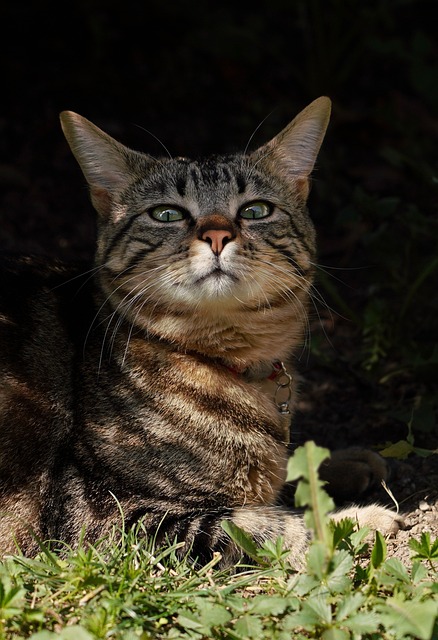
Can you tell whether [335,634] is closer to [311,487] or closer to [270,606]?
[270,606]

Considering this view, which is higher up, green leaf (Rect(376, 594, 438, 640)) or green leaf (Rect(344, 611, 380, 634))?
green leaf (Rect(376, 594, 438, 640))

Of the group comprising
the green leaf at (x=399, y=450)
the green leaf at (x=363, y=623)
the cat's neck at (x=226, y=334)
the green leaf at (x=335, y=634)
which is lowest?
the green leaf at (x=335, y=634)

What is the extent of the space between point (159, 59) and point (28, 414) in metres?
3.98

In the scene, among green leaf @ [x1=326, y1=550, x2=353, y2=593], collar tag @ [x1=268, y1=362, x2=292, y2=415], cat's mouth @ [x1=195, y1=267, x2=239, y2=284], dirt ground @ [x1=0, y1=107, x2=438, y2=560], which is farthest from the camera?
dirt ground @ [x1=0, y1=107, x2=438, y2=560]

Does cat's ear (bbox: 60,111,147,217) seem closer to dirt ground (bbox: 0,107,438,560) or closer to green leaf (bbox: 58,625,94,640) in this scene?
dirt ground (bbox: 0,107,438,560)

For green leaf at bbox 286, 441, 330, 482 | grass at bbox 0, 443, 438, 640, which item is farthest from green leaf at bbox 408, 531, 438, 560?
green leaf at bbox 286, 441, 330, 482

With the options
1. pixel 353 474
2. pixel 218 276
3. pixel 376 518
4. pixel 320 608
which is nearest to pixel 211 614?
pixel 320 608

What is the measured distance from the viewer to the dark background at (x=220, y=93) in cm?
518

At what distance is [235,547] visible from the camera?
2.71 meters

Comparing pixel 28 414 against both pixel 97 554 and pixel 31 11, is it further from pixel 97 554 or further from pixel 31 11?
pixel 31 11

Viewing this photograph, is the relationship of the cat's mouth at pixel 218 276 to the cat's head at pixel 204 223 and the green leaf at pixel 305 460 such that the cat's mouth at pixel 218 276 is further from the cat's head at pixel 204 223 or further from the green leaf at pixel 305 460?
the green leaf at pixel 305 460

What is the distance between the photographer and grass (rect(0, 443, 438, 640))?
2.11 meters

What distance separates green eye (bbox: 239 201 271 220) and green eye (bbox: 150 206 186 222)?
0.22 metres

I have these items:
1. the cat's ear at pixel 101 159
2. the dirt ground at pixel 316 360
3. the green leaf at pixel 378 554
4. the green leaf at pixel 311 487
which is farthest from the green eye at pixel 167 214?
the green leaf at pixel 378 554
